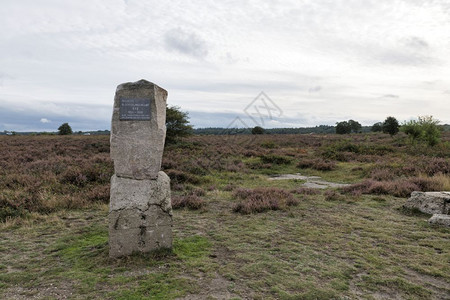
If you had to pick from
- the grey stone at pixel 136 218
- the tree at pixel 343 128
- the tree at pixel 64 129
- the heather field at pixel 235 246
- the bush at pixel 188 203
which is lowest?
the heather field at pixel 235 246

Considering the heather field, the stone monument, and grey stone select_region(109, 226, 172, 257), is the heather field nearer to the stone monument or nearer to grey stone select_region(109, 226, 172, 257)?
grey stone select_region(109, 226, 172, 257)

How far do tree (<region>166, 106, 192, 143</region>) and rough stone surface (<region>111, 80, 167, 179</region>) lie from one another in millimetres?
19576

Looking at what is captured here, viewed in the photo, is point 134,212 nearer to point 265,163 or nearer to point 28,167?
point 28,167

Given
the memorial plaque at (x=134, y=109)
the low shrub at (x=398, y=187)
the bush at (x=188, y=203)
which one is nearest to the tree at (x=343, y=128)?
the low shrub at (x=398, y=187)

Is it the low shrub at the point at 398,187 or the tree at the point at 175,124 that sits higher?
the tree at the point at 175,124

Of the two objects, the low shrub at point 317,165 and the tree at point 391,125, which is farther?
the tree at point 391,125

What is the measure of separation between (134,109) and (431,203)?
8.28 metres

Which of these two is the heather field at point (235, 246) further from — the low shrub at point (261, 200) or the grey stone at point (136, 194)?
the grey stone at point (136, 194)

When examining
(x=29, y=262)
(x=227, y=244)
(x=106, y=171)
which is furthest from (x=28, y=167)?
(x=227, y=244)

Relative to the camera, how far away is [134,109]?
209 inches

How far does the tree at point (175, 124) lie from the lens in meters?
24.9

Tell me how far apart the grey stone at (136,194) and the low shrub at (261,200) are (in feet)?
11.4

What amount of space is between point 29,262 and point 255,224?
15.7 feet

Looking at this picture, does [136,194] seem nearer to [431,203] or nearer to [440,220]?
[440,220]
